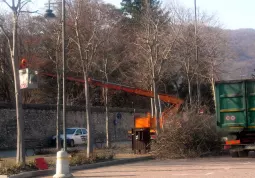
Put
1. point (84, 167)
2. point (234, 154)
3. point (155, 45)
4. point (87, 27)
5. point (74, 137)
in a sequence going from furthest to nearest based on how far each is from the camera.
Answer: point (74, 137), point (155, 45), point (87, 27), point (234, 154), point (84, 167)

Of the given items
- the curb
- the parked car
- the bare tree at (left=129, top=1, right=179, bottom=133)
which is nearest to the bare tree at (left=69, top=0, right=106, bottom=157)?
the bare tree at (left=129, top=1, right=179, bottom=133)

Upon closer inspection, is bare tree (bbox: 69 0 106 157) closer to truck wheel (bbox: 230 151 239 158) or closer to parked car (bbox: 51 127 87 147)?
truck wheel (bbox: 230 151 239 158)

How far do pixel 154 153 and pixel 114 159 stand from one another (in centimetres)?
259

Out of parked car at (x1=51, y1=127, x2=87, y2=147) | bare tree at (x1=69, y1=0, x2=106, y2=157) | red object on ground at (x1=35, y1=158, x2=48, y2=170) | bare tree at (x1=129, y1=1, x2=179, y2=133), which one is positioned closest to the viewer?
red object on ground at (x1=35, y1=158, x2=48, y2=170)

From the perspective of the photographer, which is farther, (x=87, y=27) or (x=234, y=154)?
(x=87, y=27)

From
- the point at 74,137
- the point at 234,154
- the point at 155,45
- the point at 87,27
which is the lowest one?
the point at 234,154

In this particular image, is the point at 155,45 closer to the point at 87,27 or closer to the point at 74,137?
the point at 87,27

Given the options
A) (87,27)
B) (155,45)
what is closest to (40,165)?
(87,27)

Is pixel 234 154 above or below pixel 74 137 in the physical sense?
below

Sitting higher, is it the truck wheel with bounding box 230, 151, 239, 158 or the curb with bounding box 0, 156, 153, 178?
the truck wheel with bounding box 230, 151, 239, 158

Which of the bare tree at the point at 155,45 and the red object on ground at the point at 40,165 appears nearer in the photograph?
the red object on ground at the point at 40,165

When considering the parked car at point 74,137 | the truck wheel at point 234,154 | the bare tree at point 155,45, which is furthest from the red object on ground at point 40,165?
the parked car at point 74,137

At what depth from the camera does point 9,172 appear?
16656mm

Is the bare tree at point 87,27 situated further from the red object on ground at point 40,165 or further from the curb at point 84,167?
the red object on ground at point 40,165
